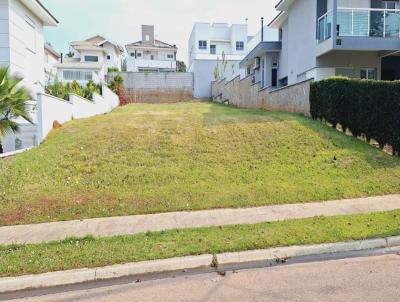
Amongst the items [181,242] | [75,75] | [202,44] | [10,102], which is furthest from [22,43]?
[202,44]

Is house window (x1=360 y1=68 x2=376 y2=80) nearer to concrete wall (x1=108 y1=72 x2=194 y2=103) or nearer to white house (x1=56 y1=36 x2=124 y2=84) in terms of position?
concrete wall (x1=108 y1=72 x2=194 y2=103)

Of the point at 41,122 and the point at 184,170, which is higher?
the point at 41,122

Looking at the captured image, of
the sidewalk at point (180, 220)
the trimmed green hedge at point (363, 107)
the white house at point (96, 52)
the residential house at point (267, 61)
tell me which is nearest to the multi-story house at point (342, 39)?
the residential house at point (267, 61)

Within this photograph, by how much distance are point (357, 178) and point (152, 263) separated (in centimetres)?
635

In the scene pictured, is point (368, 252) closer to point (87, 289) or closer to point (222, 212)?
point (222, 212)

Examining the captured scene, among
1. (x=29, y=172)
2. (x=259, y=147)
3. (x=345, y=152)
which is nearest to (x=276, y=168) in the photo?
(x=259, y=147)

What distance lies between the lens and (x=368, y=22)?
16.7 meters

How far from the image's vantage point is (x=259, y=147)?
11.3 m

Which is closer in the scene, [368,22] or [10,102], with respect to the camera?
[10,102]

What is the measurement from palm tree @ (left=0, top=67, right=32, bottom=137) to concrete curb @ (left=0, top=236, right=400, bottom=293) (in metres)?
7.48

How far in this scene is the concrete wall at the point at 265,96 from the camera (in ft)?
51.4

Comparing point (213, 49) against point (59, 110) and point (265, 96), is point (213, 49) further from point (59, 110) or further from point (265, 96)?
point (59, 110)

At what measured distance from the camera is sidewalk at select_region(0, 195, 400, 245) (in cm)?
652

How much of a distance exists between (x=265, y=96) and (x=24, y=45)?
1233 centimetres
